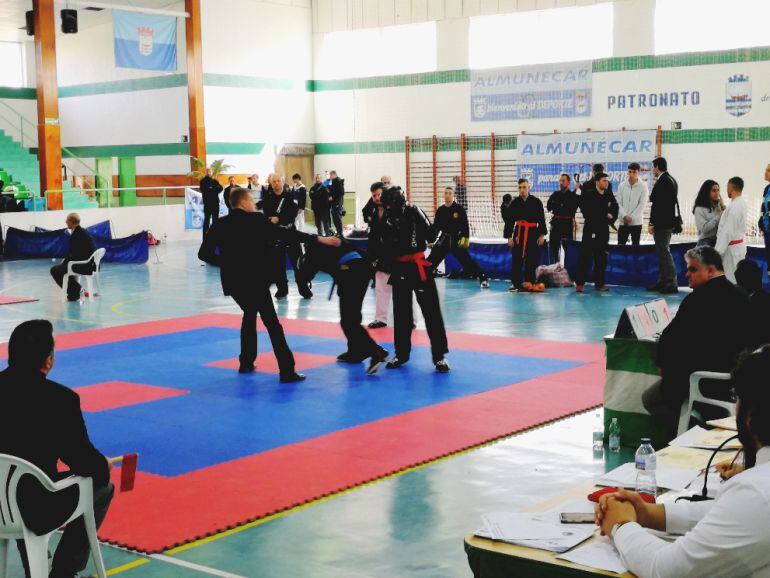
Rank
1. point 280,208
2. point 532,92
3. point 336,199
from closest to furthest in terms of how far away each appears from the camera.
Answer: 1. point 280,208
2. point 532,92
3. point 336,199

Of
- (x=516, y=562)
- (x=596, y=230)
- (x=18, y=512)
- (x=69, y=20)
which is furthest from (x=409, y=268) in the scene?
(x=69, y=20)

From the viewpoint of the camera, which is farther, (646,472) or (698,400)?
(698,400)

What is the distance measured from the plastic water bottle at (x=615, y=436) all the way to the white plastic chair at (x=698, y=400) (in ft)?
2.31

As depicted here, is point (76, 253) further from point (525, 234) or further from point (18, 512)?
point (18, 512)

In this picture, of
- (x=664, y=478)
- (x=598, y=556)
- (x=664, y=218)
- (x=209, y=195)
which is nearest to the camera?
(x=598, y=556)

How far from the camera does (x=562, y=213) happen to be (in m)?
17.9

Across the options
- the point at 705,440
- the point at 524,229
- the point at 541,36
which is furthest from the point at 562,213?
the point at 705,440

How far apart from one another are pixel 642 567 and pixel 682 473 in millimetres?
1067

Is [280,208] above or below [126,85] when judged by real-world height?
below

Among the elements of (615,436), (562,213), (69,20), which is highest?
(69,20)

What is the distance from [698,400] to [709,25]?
2073 centimetres

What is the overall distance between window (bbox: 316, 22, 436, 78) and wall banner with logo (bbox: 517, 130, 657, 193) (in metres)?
4.57

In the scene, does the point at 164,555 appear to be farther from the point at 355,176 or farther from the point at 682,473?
the point at 355,176

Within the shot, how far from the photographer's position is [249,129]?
32.0 metres
